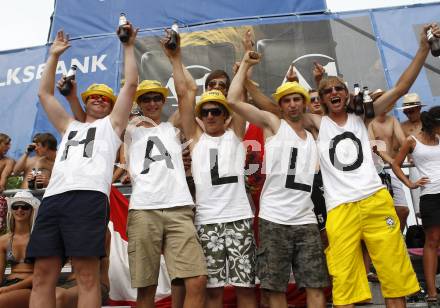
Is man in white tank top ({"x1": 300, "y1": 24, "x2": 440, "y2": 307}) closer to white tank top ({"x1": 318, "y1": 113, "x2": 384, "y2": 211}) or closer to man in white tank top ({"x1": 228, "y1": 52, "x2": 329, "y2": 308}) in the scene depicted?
white tank top ({"x1": 318, "y1": 113, "x2": 384, "y2": 211})

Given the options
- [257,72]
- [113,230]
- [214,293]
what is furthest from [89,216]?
[257,72]

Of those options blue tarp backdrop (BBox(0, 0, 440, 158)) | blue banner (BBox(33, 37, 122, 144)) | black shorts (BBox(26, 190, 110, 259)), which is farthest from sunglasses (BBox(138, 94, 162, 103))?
blue banner (BBox(33, 37, 122, 144))

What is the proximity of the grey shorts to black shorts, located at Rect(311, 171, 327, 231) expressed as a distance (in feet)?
1.30

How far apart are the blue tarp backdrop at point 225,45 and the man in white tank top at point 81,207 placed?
3758 mm

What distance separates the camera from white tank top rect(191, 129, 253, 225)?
3.08 metres

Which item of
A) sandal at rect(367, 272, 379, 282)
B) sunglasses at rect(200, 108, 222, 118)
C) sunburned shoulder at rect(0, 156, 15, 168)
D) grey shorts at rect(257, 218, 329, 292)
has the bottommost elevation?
sandal at rect(367, 272, 379, 282)

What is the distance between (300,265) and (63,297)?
6.11ft

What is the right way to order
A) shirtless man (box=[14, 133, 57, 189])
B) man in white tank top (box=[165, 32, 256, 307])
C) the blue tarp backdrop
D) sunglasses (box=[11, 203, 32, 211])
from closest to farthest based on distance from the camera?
man in white tank top (box=[165, 32, 256, 307])
sunglasses (box=[11, 203, 32, 211])
shirtless man (box=[14, 133, 57, 189])
the blue tarp backdrop

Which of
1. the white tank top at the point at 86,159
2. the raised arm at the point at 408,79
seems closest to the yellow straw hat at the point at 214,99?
the white tank top at the point at 86,159

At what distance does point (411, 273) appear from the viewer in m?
2.86

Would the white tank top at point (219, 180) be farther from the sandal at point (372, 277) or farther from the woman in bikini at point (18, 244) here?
the woman in bikini at point (18, 244)

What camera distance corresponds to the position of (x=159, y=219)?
300 cm

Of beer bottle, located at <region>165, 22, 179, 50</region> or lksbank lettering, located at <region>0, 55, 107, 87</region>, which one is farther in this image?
lksbank lettering, located at <region>0, 55, 107, 87</region>

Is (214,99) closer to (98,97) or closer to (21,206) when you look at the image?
(98,97)
